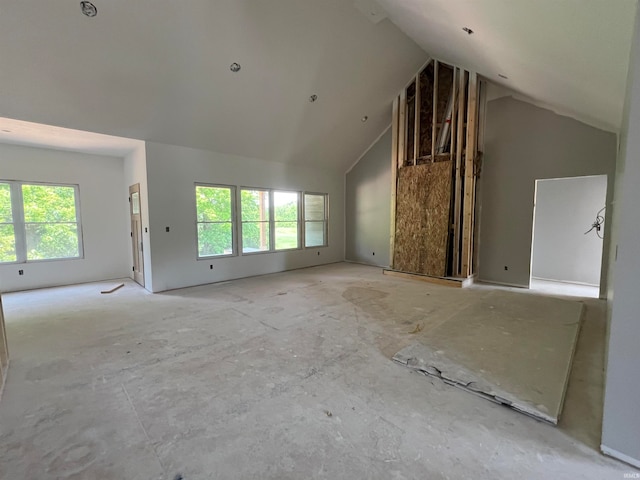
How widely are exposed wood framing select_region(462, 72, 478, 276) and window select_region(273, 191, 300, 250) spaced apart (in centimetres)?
424

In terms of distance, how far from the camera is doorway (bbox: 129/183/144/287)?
6.11 meters

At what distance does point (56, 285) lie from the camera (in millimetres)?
6203

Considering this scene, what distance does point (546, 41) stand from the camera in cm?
287

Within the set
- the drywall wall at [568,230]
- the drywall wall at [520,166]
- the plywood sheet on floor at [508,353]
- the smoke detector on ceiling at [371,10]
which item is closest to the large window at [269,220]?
the smoke detector on ceiling at [371,10]

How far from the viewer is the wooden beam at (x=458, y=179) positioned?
607cm

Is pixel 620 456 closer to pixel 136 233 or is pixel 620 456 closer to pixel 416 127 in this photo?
pixel 416 127

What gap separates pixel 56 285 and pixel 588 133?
10.9 meters

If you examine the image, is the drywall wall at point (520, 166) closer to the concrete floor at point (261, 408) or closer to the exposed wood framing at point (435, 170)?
the exposed wood framing at point (435, 170)

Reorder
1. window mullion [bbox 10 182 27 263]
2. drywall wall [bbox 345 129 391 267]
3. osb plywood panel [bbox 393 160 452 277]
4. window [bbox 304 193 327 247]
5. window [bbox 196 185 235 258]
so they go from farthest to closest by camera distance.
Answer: window [bbox 304 193 327 247] → drywall wall [bbox 345 129 391 267] → osb plywood panel [bbox 393 160 452 277] → window [bbox 196 185 235 258] → window mullion [bbox 10 182 27 263]

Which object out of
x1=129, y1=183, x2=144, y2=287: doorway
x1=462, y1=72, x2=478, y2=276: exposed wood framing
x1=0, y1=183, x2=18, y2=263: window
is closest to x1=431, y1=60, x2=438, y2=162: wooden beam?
x1=462, y1=72, x2=478, y2=276: exposed wood framing

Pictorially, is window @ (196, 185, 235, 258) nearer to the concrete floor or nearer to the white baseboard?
the concrete floor

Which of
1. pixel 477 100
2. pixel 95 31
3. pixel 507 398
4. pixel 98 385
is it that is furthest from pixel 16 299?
pixel 477 100

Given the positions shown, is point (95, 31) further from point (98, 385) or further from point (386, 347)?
point (386, 347)

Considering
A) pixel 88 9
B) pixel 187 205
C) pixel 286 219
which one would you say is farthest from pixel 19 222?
pixel 286 219
